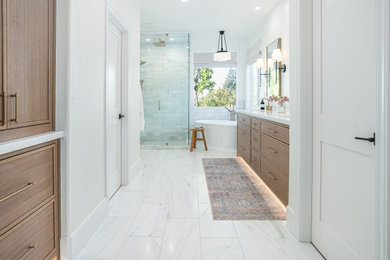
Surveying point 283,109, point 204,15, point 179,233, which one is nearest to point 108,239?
point 179,233

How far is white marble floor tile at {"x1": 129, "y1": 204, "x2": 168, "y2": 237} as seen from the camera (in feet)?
6.49

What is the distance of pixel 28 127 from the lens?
129 centimetres

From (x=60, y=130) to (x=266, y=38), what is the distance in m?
4.46

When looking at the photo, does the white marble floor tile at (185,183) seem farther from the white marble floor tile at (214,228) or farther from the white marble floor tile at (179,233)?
the white marble floor tile at (214,228)

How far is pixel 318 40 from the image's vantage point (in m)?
1.72

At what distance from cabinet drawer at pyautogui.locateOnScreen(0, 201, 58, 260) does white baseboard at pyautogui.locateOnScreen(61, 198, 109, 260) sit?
0.07 metres

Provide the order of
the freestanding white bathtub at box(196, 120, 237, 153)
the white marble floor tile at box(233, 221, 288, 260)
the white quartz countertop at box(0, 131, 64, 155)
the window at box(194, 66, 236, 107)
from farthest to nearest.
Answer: the window at box(194, 66, 236, 107)
the freestanding white bathtub at box(196, 120, 237, 153)
the white marble floor tile at box(233, 221, 288, 260)
the white quartz countertop at box(0, 131, 64, 155)

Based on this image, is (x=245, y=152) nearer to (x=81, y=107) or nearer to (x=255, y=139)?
(x=255, y=139)

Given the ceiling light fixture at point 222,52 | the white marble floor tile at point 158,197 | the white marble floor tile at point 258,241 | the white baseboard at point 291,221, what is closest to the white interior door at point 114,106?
the white marble floor tile at point 158,197

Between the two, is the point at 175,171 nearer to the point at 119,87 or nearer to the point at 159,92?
the point at 119,87

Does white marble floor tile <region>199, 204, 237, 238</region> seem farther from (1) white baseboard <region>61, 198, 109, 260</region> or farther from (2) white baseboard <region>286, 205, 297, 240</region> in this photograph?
(1) white baseboard <region>61, 198, 109, 260</region>

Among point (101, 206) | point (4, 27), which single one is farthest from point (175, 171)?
point (4, 27)

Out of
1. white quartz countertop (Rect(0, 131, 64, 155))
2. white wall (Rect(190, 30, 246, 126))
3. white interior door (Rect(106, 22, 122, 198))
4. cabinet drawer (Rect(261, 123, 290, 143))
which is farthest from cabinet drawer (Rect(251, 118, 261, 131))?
white wall (Rect(190, 30, 246, 126))

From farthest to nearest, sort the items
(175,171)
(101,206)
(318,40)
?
(175,171), (101,206), (318,40)
